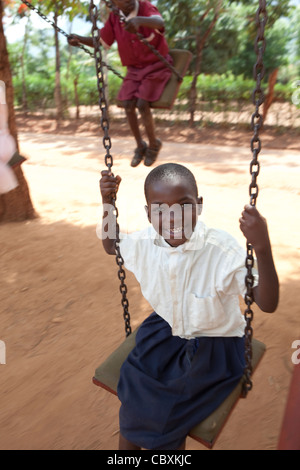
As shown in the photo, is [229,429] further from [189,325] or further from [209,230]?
[209,230]

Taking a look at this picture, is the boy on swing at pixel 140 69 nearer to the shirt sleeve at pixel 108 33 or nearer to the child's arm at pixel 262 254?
the shirt sleeve at pixel 108 33

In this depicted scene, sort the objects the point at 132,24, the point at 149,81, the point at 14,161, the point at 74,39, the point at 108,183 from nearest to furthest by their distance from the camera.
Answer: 1. the point at 108,183
2. the point at 14,161
3. the point at 132,24
4. the point at 74,39
5. the point at 149,81

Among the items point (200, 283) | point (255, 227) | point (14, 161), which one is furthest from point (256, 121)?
point (14, 161)

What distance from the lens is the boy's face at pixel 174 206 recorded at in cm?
140

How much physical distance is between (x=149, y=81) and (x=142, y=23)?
1.98ft

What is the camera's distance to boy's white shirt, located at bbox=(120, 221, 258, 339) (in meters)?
1.46

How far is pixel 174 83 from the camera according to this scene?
3334 mm

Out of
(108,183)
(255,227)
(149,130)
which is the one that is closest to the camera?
(255,227)

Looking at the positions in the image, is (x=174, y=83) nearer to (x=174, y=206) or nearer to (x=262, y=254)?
(x=174, y=206)

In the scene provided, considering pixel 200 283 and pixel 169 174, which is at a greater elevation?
pixel 169 174

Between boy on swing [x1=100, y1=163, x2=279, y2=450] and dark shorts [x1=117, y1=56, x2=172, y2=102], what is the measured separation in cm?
199

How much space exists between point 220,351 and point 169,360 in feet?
0.62

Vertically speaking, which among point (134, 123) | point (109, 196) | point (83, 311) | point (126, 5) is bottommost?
point (83, 311)

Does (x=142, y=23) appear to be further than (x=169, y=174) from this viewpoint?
Yes
